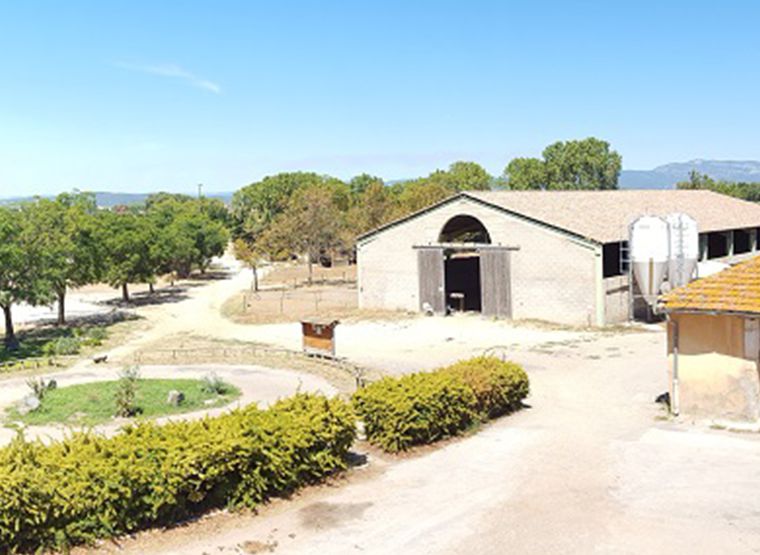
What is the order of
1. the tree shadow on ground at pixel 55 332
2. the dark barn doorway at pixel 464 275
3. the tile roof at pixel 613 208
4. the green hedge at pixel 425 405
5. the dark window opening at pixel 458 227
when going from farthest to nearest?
the dark window opening at pixel 458 227
the dark barn doorway at pixel 464 275
the tile roof at pixel 613 208
the tree shadow on ground at pixel 55 332
the green hedge at pixel 425 405

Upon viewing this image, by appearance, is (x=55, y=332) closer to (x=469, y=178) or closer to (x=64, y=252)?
(x=64, y=252)

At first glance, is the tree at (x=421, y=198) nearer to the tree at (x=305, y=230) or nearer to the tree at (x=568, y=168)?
the tree at (x=305, y=230)

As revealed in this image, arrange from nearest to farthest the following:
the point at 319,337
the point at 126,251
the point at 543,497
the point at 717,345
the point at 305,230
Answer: the point at 543,497 → the point at 717,345 → the point at 319,337 → the point at 126,251 → the point at 305,230

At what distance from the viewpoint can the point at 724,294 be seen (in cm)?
1698

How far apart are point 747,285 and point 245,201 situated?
104 m

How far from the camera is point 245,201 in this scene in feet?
382

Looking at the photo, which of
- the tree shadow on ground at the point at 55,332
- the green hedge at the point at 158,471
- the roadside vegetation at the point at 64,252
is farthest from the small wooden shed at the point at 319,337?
the green hedge at the point at 158,471

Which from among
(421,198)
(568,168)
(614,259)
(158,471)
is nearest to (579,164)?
(568,168)

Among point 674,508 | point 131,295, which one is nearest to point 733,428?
point 674,508

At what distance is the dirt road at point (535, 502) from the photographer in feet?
34.8

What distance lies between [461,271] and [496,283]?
971 centimetres

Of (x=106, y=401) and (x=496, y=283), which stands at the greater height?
(x=496, y=283)

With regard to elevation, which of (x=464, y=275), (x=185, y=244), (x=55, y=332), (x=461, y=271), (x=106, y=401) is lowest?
(x=106, y=401)

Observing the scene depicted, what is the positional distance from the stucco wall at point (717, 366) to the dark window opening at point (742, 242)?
34.2 meters
